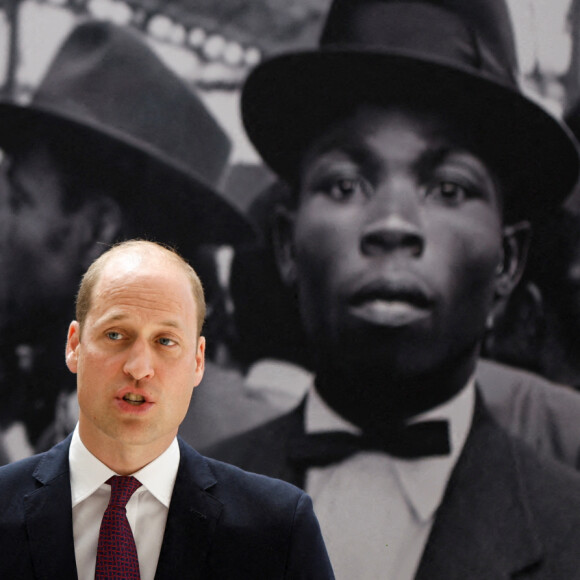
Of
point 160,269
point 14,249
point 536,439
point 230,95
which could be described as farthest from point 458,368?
point 14,249

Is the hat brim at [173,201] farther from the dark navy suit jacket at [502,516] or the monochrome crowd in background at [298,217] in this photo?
the dark navy suit jacket at [502,516]

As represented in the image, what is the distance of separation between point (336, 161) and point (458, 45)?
24.5 inches

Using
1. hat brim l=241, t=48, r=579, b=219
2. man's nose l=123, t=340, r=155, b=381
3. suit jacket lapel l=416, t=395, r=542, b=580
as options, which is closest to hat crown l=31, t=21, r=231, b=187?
hat brim l=241, t=48, r=579, b=219

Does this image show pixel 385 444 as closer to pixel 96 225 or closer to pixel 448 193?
pixel 448 193

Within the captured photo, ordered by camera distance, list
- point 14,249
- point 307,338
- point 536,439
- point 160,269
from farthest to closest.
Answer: point 14,249 < point 307,338 < point 536,439 < point 160,269

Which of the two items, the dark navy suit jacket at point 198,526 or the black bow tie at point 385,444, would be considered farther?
the black bow tie at point 385,444

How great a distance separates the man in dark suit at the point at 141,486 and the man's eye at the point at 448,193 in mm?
1561

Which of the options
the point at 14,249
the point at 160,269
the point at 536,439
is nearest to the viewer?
the point at 160,269

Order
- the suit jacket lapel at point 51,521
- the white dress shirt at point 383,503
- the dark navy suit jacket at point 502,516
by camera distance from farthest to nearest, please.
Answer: the white dress shirt at point 383,503, the dark navy suit jacket at point 502,516, the suit jacket lapel at point 51,521

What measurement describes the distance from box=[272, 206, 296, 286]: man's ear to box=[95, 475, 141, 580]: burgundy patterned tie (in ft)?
5.58

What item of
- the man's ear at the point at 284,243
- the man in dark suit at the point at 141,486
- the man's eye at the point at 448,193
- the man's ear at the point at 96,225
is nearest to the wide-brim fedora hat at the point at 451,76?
the man's eye at the point at 448,193

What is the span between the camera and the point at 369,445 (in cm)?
281

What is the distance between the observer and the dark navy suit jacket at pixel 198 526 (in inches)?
52.3

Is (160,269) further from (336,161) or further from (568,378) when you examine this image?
(568,378)
